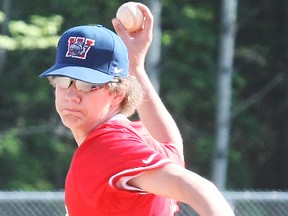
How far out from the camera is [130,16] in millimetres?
3488

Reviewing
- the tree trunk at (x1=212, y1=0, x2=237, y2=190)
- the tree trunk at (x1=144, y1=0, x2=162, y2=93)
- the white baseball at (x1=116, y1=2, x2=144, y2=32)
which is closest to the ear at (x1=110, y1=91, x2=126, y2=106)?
the white baseball at (x1=116, y1=2, x2=144, y2=32)

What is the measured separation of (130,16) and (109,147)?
3.01ft

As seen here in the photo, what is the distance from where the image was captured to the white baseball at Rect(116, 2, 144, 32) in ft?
11.4

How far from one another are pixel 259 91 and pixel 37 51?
12.1 ft

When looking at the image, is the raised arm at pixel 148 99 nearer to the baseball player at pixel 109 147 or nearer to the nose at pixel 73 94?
the baseball player at pixel 109 147

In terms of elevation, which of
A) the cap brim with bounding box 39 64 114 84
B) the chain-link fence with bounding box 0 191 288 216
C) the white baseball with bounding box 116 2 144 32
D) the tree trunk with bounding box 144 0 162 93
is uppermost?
the white baseball with bounding box 116 2 144 32

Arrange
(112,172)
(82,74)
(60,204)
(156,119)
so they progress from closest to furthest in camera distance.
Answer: (112,172) → (82,74) → (156,119) → (60,204)

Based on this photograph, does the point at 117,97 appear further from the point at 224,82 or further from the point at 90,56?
the point at 224,82

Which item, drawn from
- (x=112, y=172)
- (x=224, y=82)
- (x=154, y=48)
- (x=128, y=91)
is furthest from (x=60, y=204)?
(x=112, y=172)

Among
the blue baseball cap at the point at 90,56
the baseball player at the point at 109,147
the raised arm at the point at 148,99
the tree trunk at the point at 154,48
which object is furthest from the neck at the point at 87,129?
the tree trunk at the point at 154,48

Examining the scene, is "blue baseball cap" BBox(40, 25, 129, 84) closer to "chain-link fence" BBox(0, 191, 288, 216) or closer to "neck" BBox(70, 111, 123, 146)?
"neck" BBox(70, 111, 123, 146)

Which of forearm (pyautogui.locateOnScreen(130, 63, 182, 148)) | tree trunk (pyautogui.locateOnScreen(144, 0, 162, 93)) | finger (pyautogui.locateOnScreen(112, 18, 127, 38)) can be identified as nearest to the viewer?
forearm (pyautogui.locateOnScreen(130, 63, 182, 148))

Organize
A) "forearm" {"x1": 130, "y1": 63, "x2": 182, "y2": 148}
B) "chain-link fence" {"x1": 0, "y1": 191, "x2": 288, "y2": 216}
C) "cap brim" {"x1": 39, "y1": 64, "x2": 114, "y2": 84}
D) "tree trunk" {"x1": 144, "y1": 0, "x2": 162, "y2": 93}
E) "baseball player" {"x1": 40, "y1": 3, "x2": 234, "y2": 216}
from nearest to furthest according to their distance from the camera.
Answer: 1. "baseball player" {"x1": 40, "y1": 3, "x2": 234, "y2": 216}
2. "cap brim" {"x1": 39, "y1": 64, "x2": 114, "y2": 84}
3. "forearm" {"x1": 130, "y1": 63, "x2": 182, "y2": 148}
4. "chain-link fence" {"x1": 0, "y1": 191, "x2": 288, "y2": 216}
5. "tree trunk" {"x1": 144, "y1": 0, "x2": 162, "y2": 93}

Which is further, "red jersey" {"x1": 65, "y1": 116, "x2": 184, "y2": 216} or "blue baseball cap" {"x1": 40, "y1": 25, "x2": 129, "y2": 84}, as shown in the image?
"blue baseball cap" {"x1": 40, "y1": 25, "x2": 129, "y2": 84}
